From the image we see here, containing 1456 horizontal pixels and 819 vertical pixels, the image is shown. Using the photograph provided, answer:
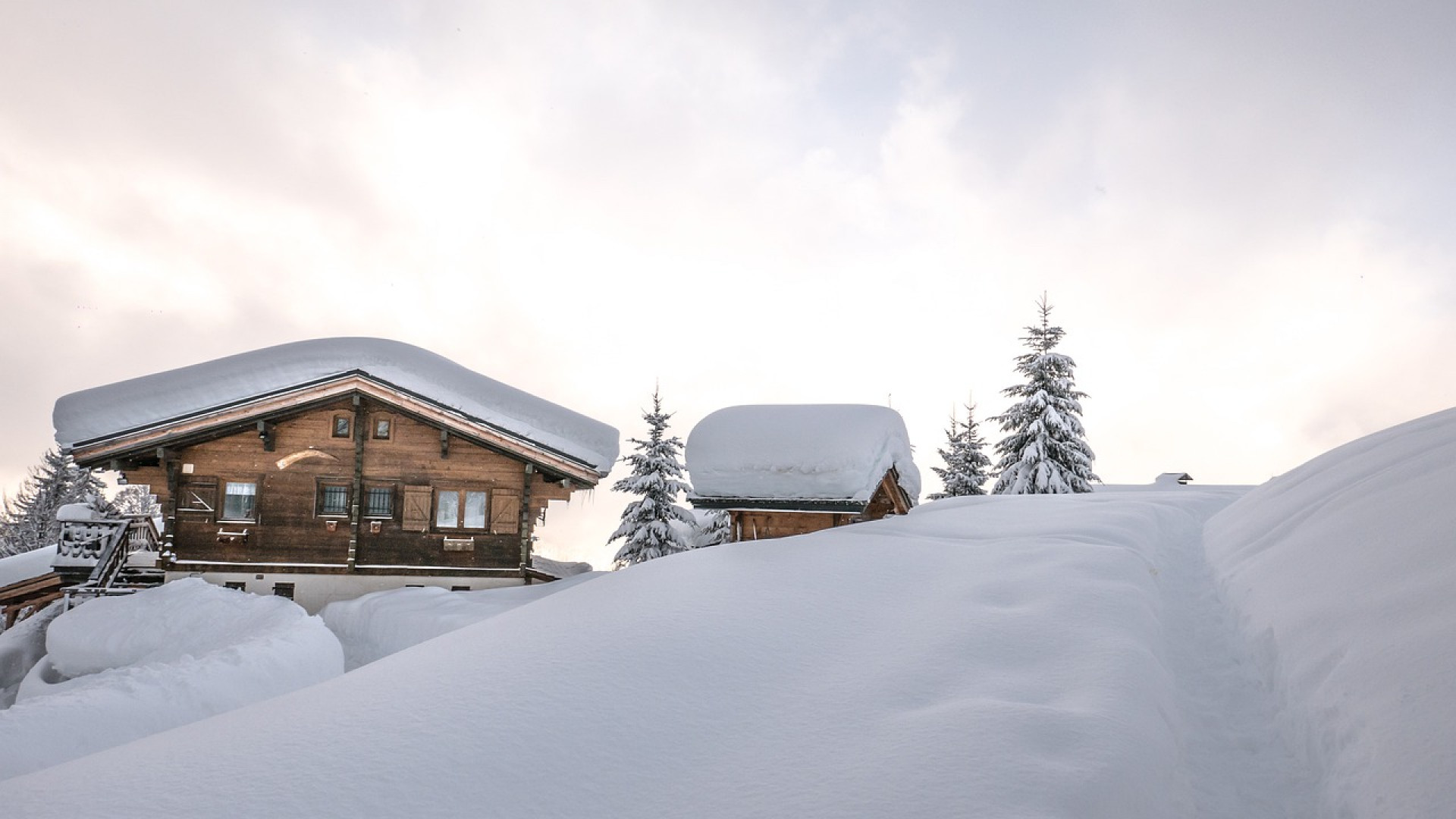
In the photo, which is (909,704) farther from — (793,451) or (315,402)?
(315,402)

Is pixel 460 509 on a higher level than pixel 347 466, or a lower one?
lower

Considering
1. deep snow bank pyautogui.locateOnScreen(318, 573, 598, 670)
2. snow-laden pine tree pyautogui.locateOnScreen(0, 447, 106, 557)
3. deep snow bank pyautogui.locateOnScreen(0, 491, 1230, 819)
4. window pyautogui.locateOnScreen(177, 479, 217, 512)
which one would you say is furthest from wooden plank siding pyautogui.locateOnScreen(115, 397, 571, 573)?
snow-laden pine tree pyautogui.locateOnScreen(0, 447, 106, 557)

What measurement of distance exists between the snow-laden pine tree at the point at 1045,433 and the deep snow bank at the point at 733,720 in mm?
21515

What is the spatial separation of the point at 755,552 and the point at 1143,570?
3191mm

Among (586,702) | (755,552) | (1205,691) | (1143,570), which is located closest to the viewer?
(586,702)

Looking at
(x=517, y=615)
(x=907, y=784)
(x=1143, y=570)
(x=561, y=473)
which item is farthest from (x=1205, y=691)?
(x=561, y=473)

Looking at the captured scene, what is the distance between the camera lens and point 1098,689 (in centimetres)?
345

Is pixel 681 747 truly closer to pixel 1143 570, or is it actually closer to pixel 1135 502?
pixel 1143 570

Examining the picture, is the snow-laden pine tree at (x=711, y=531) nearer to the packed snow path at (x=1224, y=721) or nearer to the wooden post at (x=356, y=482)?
the wooden post at (x=356, y=482)

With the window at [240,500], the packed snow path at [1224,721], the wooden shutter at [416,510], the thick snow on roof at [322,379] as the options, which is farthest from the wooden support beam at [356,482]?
the packed snow path at [1224,721]

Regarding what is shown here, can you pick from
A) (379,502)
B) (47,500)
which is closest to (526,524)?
(379,502)

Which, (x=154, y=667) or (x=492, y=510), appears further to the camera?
(x=492, y=510)

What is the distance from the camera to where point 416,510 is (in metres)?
16.6

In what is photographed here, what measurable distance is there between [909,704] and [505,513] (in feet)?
48.8
